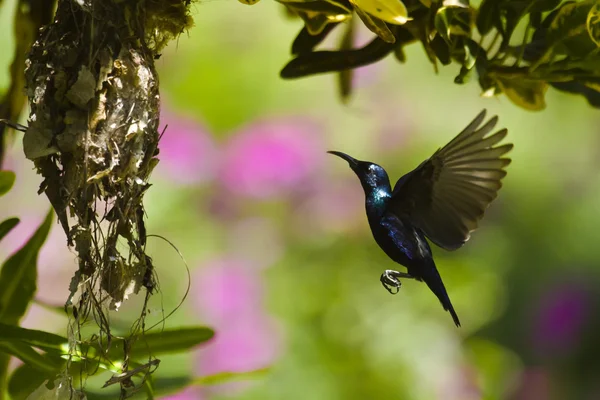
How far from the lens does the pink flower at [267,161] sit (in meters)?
2.36

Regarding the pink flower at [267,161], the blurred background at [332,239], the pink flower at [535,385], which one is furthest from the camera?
the pink flower at [535,385]

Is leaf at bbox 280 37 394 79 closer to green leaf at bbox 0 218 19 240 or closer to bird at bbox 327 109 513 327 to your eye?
bird at bbox 327 109 513 327

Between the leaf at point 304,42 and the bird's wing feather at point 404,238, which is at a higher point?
the leaf at point 304,42

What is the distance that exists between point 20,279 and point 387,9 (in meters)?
0.41

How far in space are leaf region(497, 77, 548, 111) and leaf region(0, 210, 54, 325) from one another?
41 cm

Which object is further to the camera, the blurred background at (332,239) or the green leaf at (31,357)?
the blurred background at (332,239)

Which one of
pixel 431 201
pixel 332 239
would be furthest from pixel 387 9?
pixel 332 239

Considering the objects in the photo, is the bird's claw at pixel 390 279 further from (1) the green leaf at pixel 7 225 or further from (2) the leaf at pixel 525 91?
(1) the green leaf at pixel 7 225

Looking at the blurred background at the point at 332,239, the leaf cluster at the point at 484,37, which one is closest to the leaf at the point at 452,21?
the leaf cluster at the point at 484,37

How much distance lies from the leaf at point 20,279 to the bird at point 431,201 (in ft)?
0.91

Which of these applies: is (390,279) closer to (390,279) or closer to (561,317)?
(390,279)

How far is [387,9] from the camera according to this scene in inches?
22.6

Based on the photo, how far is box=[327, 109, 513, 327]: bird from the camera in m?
0.74

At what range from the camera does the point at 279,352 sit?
2059 millimetres
